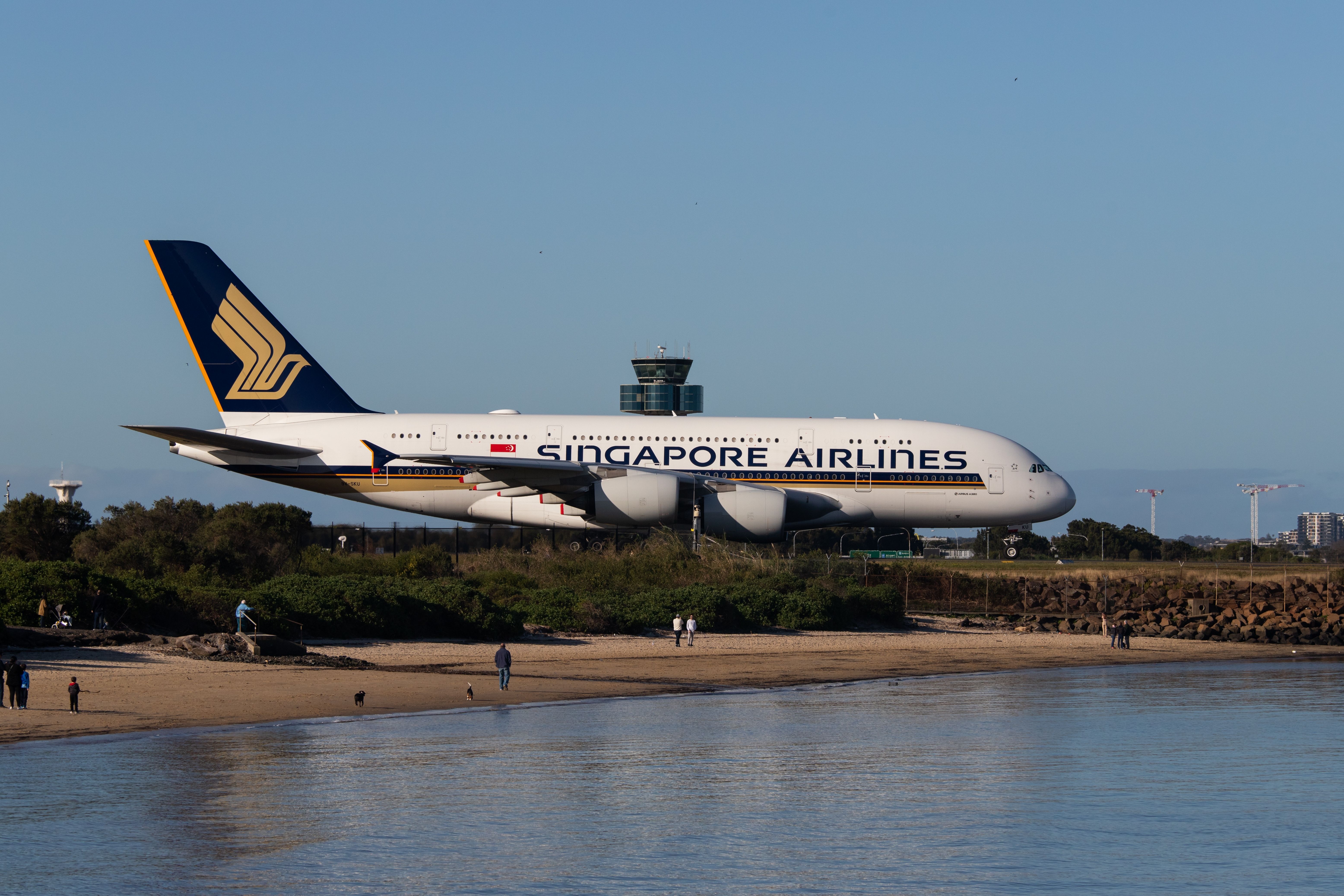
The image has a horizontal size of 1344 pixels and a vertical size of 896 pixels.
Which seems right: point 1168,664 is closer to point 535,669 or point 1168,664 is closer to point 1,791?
point 535,669

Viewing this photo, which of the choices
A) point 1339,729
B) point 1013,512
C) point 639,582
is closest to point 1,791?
point 1339,729

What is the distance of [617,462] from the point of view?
4069cm

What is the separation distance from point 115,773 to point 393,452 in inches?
992

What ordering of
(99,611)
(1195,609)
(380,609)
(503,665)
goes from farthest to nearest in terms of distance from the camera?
(1195,609), (380,609), (99,611), (503,665)

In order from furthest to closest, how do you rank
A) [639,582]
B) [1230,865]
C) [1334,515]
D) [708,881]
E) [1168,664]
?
[1334,515] < [639,582] < [1168,664] < [1230,865] < [708,881]

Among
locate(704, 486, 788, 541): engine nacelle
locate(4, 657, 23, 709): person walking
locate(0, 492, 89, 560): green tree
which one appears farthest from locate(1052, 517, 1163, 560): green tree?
locate(4, 657, 23, 709): person walking

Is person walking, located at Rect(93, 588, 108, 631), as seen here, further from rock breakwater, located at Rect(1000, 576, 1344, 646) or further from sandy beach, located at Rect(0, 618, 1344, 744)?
rock breakwater, located at Rect(1000, 576, 1344, 646)

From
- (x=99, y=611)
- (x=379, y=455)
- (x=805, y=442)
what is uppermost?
(x=805, y=442)

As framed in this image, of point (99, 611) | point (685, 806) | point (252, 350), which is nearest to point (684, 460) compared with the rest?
point (252, 350)

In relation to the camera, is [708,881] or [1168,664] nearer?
[708,881]

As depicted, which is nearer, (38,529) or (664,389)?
(38,529)

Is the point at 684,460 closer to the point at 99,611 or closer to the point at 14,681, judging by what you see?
the point at 99,611

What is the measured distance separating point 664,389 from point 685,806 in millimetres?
86314

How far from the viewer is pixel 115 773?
1579 cm
